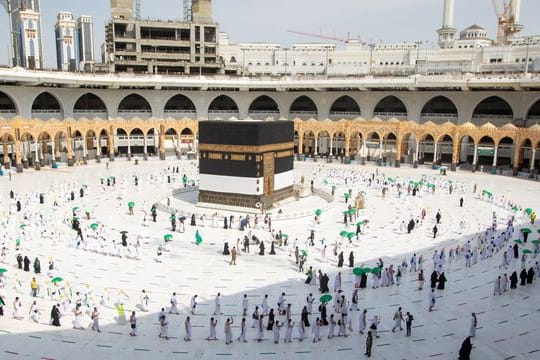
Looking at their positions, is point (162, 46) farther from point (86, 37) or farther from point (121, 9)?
point (86, 37)

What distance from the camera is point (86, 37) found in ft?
527

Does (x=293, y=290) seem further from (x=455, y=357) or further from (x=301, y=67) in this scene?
(x=301, y=67)

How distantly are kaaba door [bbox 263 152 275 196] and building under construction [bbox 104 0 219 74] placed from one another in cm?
3846

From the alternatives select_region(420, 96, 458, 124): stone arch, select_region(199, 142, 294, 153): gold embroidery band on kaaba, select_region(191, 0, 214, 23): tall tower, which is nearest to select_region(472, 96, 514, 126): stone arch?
select_region(420, 96, 458, 124): stone arch

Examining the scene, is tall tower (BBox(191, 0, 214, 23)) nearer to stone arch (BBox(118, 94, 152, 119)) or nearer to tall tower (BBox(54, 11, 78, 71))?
stone arch (BBox(118, 94, 152, 119))

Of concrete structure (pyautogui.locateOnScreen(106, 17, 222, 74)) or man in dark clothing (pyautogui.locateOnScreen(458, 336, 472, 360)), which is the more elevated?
concrete structure (pyautogui.locateOnScreen(106, 17, 222, 74))

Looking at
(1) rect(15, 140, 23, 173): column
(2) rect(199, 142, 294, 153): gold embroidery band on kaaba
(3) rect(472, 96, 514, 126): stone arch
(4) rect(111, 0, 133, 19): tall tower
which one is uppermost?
(4) rect(111, 0, 133, 19): tall tower

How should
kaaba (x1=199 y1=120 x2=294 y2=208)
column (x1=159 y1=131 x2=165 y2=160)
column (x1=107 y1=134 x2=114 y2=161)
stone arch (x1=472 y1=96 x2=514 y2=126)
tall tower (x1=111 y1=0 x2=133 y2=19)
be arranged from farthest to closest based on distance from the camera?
tall tower (x1=111 y1=0 x2=133 y2=19), column (x1=159 y1=131 x2=165 y2=160), column (x1=107 y1=134 x2=114 y2=161), stone arch (x1=472 y1=96 x2=514 y2=126), kaaba (x1=199 y1=120 x2=294 y2=208)

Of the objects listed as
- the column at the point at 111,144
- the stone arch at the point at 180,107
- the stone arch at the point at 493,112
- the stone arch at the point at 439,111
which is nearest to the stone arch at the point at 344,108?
the stone arch at the point at 439,111

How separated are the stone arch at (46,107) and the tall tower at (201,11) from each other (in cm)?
2421

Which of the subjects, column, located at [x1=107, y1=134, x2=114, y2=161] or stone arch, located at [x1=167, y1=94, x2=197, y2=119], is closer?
column, located at [x1=107, y1=134, x2=114, y2=161]

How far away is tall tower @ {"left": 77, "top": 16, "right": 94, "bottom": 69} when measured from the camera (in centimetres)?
15700

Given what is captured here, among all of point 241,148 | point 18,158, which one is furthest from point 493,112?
point 18,158

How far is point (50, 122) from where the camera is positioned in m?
43.2
